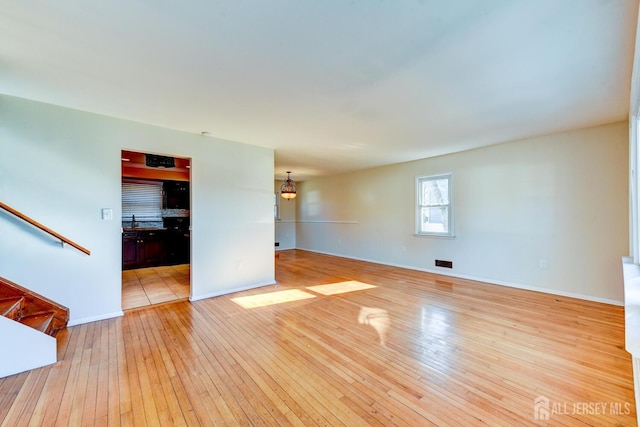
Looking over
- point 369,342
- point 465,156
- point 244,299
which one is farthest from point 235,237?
point 465,156

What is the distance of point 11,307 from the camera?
2396 millimetres

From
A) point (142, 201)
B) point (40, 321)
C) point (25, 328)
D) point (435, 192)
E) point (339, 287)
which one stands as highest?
point (435, 192)

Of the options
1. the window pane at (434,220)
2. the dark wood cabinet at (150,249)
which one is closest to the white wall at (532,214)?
the window pane at (434,220)

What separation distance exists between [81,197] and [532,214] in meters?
6.17

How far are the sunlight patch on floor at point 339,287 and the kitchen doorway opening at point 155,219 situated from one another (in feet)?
8.33

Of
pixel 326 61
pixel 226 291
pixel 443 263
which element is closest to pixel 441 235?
pixel 443 263

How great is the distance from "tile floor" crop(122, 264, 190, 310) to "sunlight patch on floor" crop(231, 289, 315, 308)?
3.10ft

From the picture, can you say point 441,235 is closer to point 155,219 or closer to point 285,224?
point 285,224

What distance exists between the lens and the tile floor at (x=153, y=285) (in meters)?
3.80

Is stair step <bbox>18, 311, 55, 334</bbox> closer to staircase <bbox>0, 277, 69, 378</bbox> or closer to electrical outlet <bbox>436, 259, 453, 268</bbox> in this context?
staircase <bbox>0, 277, 69, 378</bbox>

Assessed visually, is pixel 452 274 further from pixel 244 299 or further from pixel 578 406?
pixel 244 299

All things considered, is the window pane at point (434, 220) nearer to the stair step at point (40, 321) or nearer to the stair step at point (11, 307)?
the stair step at point (40, 321)

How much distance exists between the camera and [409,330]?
2.79 m

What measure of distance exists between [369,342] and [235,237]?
2645mm
